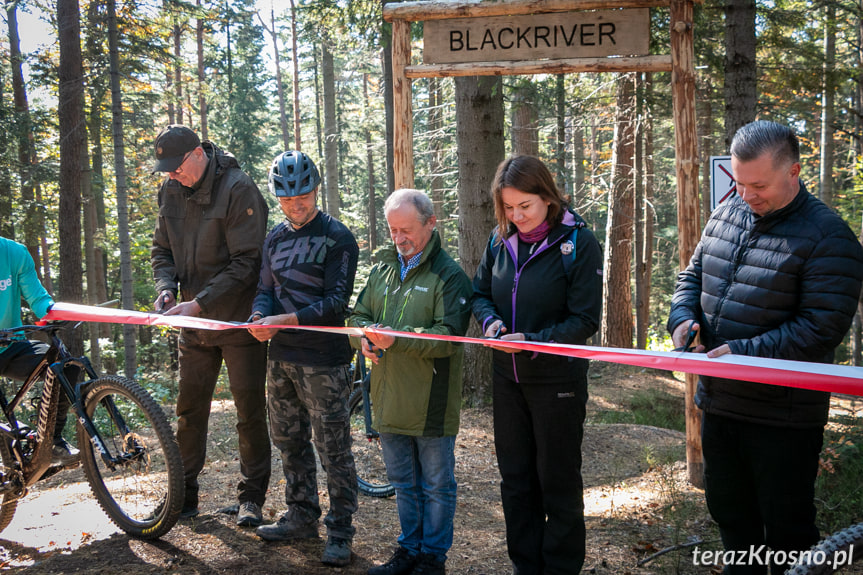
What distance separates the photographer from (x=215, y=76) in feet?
94.5

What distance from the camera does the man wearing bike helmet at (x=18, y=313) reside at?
436cm

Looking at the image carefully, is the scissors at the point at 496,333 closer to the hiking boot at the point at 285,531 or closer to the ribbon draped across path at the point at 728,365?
the ribbon draped across path at the point at 728,365

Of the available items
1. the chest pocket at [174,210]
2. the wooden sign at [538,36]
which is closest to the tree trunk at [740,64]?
the wooden sign at [538,36]

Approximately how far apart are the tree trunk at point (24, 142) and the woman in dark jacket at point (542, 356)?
14.3 metres

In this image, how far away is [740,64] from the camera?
21.1 ft

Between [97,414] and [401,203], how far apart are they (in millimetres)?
2545

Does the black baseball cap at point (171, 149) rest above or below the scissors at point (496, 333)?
above

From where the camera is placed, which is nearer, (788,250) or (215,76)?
(788,250)

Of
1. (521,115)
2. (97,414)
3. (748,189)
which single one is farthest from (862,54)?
(97,414)

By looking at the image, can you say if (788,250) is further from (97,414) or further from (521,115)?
(521,115)

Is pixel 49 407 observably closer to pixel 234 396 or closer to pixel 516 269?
pixel 234 396

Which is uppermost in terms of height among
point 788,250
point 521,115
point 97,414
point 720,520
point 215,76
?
point 215,76

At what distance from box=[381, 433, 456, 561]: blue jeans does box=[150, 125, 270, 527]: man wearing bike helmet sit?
1.22 m

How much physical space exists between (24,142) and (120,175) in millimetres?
3946
